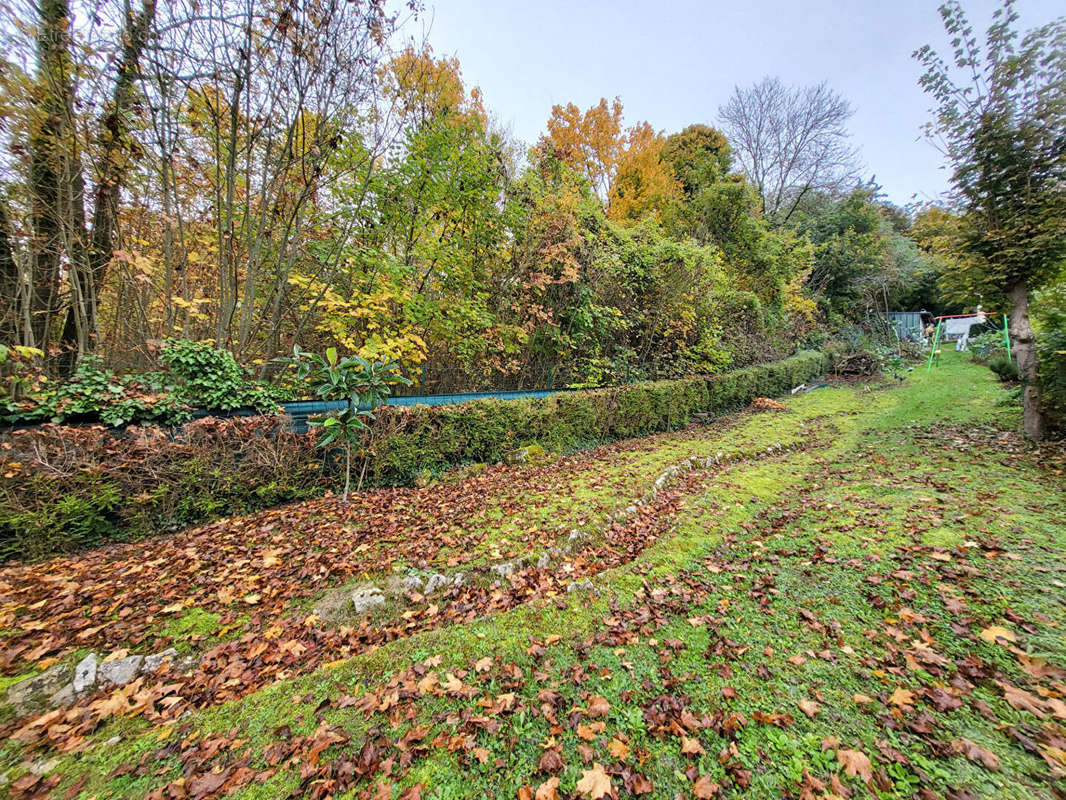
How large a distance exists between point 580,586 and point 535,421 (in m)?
3.88

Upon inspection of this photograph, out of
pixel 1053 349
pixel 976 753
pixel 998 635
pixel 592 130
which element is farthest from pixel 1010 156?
pixel 592 130

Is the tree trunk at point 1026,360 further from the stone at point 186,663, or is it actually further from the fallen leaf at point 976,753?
the stone at point 186,663

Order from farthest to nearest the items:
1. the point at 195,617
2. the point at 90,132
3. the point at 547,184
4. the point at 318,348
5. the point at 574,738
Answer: the point at 547,184 < the point at 318,348 < the point at 90,132 < the point at 195,617 < the point at 574,738

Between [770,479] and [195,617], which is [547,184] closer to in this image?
[770,479]

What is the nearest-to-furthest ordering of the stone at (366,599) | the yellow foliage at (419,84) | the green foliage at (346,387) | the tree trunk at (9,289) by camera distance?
the stone at (366,599), the green foliage at (346,387), the tree trunk at (9,289), the yellow foliage at (419,84)

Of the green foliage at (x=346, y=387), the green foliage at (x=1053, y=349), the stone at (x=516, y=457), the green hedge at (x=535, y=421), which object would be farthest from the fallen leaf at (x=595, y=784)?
the green foliage at (x=1053, y=349)

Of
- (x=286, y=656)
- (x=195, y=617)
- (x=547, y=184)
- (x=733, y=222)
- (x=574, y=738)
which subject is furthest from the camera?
(x=733, y=222)

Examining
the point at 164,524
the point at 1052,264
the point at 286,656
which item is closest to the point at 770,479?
the point at 1052,264

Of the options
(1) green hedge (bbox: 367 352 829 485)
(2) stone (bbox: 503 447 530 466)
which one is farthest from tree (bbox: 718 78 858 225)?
(2) stone (bbox: 503 447 530 466)

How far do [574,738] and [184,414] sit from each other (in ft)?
16.6

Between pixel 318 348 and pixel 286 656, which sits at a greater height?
pixel 318 348

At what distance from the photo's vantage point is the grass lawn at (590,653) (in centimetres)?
170

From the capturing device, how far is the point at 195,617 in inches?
106

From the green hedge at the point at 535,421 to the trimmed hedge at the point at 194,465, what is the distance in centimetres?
2
